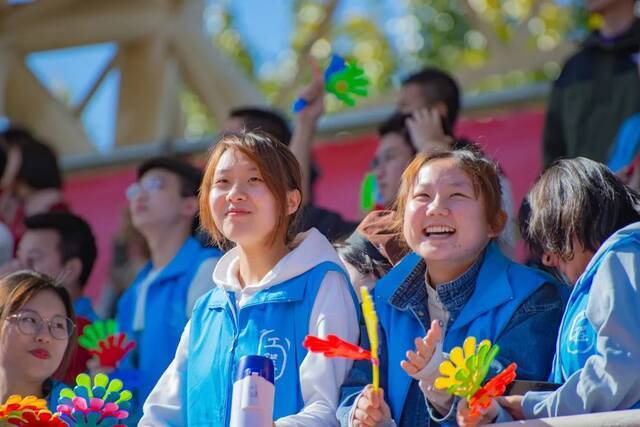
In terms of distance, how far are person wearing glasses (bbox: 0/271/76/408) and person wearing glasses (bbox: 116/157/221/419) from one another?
1.80 feet

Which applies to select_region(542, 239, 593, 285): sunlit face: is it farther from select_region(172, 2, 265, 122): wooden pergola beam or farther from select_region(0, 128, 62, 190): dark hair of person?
select_region(172, 2, 265, 122): wooden pergola beam

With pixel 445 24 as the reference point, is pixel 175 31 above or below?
below

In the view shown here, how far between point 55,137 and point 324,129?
6.39ft

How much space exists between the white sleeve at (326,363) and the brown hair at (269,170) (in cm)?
27

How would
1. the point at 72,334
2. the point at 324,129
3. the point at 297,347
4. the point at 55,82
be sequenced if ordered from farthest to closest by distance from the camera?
the point at 55,82 → the point at 324,129 → the point at 72,334 → the point at 297,347

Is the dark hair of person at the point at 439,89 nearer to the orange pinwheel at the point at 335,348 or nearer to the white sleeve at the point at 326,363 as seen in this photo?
the white sleeve at the point at 326,363

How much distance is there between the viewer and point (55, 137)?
7.77 meters

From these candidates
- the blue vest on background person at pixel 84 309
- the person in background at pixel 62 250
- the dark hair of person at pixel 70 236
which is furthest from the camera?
the dark hair of person at pixel 70 236

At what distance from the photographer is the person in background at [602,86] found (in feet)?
17.2

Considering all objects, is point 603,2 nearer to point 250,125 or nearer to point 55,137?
point 250,125

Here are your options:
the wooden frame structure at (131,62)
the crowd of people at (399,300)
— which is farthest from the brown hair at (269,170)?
the wooden frame structure at (131,62)

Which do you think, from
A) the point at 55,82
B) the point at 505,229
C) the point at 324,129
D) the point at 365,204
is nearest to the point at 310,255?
the point at 505,229

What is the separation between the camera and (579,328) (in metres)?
3.12

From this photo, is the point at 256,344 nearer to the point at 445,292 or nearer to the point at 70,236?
the point at 445,292
